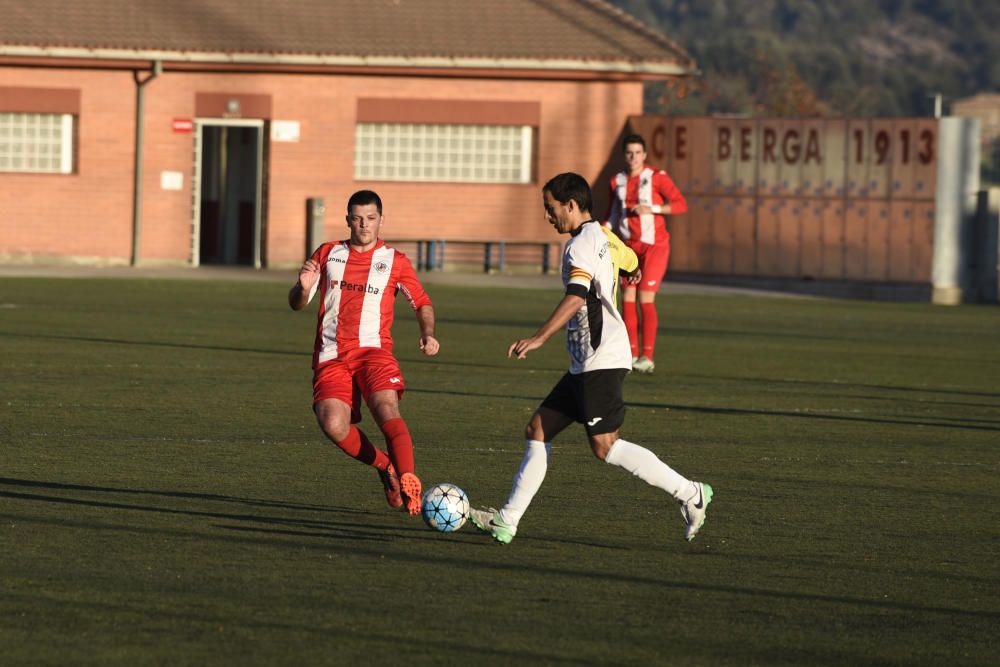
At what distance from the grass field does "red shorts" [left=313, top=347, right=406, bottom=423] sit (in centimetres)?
56

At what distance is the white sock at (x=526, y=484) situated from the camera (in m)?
8.52

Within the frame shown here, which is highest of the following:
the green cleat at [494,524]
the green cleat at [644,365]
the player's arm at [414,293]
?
the player's arm at [414,293]

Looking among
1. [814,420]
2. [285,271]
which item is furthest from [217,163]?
[814,420]

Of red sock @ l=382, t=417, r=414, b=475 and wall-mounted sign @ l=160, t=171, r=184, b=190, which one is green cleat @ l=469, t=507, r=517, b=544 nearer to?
red sock @ l=382, t=417, r=414, b=475

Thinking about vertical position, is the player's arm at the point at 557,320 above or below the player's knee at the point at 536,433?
above

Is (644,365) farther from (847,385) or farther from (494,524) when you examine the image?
(494,524)

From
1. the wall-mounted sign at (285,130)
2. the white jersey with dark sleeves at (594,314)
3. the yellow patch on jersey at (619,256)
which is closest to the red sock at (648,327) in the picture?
the yellow patch on jersey at (619,256)

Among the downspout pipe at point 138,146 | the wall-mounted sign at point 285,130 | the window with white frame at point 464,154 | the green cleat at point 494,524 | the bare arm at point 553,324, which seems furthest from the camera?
the window with white frame at point 464,154

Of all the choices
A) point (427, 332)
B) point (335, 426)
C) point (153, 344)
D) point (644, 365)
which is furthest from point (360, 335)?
point (153, 344)

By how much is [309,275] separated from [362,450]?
859 mm

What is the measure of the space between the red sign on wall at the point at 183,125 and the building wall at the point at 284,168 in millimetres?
118

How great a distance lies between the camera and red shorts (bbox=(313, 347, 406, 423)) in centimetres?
929

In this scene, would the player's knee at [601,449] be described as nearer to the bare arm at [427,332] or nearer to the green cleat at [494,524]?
the green cleat at [494,524]

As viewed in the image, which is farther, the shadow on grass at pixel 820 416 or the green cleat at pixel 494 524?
the shadow on grass at pixel 820 416
